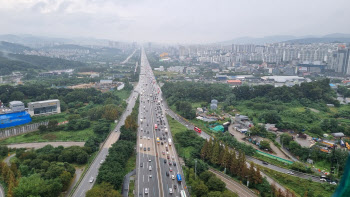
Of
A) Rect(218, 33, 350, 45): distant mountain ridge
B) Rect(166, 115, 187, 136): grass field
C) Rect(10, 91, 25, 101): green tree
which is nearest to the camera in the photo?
Rect(166, 115, 187, 136): grass field

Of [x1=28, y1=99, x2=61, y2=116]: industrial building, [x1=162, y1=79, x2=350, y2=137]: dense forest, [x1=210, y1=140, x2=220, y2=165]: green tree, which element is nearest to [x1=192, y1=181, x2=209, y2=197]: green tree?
[x1=210, y1=140, x2=220, y2=165]: green tree

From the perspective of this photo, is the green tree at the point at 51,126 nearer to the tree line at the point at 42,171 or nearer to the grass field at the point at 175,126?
the tree line at the point at 42,171

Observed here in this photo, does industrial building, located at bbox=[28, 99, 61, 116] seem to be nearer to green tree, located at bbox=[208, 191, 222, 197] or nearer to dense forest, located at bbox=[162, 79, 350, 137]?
dense forest, located at bbox=[162, 79, 350, 137]

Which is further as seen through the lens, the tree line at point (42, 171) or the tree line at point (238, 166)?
the tree line at point (238, 166)

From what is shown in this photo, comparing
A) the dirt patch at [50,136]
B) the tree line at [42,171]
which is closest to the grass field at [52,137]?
the dirt patch at [50,136]

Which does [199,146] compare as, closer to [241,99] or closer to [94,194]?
[94,194]

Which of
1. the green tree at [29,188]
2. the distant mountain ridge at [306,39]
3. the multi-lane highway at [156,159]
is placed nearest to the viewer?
the green tree at [29,188]

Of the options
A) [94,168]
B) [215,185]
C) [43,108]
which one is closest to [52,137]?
[43,108]
